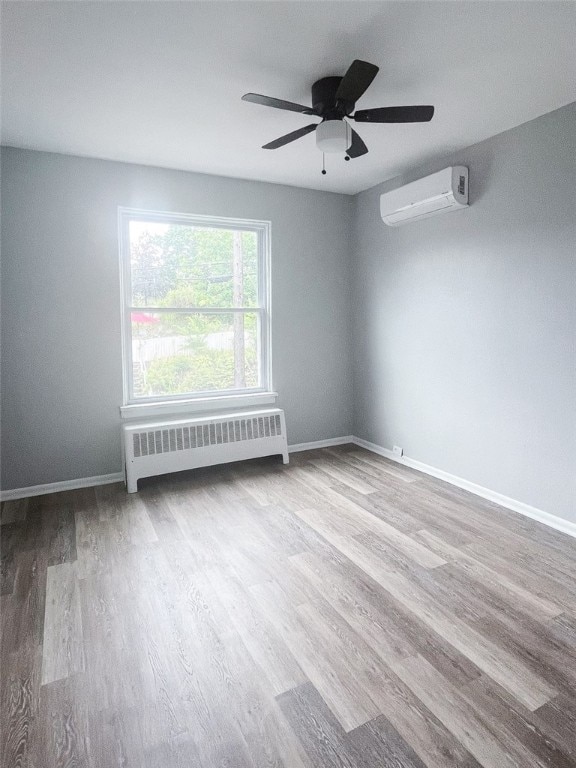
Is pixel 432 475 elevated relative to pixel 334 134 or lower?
lower

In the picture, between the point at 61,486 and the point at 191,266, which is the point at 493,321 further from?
the point at 61,486

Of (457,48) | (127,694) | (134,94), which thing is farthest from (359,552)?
(134,94)

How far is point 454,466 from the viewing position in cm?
364

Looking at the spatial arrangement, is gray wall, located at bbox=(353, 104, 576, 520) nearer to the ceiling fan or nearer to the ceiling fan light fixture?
the ceiling fan

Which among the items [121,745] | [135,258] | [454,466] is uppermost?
[135,258]

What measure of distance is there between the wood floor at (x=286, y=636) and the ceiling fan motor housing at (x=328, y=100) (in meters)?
2.45

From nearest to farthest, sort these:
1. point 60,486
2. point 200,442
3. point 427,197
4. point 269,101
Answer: point 269,101, point 427,197, point 60,486, point 200,442

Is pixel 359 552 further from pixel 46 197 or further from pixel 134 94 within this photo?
pixel 46 197

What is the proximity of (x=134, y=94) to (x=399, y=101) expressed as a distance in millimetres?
1531

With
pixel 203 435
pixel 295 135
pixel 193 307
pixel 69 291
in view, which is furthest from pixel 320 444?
pixel 295 135

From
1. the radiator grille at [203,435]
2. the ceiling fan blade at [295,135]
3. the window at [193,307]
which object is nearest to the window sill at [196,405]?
the window at [193,307]

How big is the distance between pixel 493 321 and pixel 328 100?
188 cm

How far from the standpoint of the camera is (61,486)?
355 centimetres

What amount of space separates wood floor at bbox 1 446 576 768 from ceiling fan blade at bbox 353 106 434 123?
235 cm
